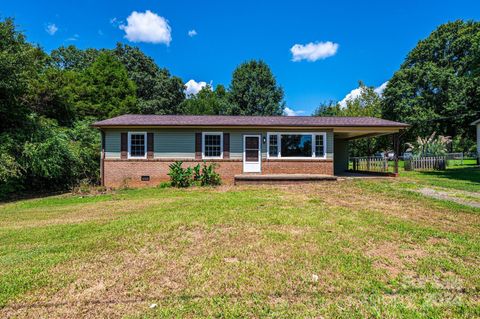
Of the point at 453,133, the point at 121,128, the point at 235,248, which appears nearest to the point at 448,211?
the point at 235,248

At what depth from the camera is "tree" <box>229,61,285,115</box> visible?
30812 millimetres

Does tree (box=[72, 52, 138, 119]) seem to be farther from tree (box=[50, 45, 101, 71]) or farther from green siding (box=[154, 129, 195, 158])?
green siding (box=[154, 129, 195, 158])

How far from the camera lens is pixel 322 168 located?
12.9m

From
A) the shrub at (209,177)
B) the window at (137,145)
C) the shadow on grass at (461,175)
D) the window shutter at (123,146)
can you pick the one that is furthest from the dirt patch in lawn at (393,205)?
the window shutter at (123,146)

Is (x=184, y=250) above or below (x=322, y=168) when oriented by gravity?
below

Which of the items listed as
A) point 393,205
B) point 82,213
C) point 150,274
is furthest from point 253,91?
point 150,274

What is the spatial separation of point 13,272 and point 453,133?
39.4 metres

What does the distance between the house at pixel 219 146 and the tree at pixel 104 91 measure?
477 inches

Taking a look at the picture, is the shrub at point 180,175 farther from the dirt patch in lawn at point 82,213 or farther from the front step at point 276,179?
the dirt patch in lawn at point 82,213

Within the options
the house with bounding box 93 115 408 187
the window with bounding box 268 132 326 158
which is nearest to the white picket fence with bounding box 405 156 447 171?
the house with bounding box 93 115 408 187

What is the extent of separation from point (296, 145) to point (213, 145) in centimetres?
424

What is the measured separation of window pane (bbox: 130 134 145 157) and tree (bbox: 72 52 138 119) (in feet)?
40.0

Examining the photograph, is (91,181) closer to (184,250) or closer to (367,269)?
(184,250)

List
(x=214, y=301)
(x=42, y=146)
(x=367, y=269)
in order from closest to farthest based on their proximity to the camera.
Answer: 1. (x=214, y=301)
2. (x=367, y=269)
3. (x=42, y=146)
